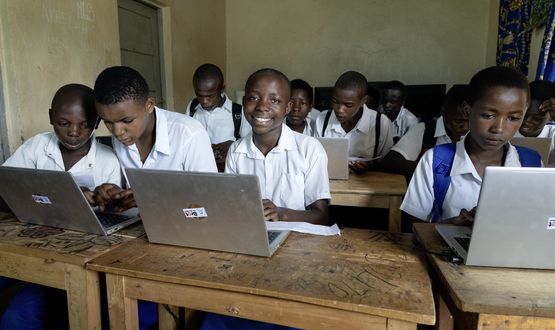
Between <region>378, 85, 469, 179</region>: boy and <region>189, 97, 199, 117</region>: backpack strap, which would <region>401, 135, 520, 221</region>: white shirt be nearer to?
<region>378, 85, 469, 179</region>: boy

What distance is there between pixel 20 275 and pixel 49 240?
0.37ft

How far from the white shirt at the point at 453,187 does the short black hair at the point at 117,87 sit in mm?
1073

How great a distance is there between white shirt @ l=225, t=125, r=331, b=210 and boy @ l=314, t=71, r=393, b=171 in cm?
95

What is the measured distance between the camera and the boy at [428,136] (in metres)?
2.09

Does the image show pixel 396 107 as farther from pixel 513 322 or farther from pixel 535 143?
pixel 513 322

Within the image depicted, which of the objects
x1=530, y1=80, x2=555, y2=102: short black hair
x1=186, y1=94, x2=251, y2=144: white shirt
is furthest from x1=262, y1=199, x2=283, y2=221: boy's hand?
x1=186, y1=94, x2=251, y2=144: white shirt

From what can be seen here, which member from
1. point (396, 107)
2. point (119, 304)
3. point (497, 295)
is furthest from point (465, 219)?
point (396, 107)

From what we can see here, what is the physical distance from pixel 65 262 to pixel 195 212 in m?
0.39

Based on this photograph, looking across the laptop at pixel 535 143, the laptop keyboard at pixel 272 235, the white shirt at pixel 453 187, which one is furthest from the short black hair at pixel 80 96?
the laptop at pixel 535 143

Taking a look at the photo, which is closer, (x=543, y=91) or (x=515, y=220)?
(x=515, y=220)

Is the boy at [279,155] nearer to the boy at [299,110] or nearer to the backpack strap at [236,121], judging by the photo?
the boy at [299,110]

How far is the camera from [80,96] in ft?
4.67

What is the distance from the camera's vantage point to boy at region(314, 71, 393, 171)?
2418 millimetres

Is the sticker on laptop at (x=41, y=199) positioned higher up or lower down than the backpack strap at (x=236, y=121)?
lower down
